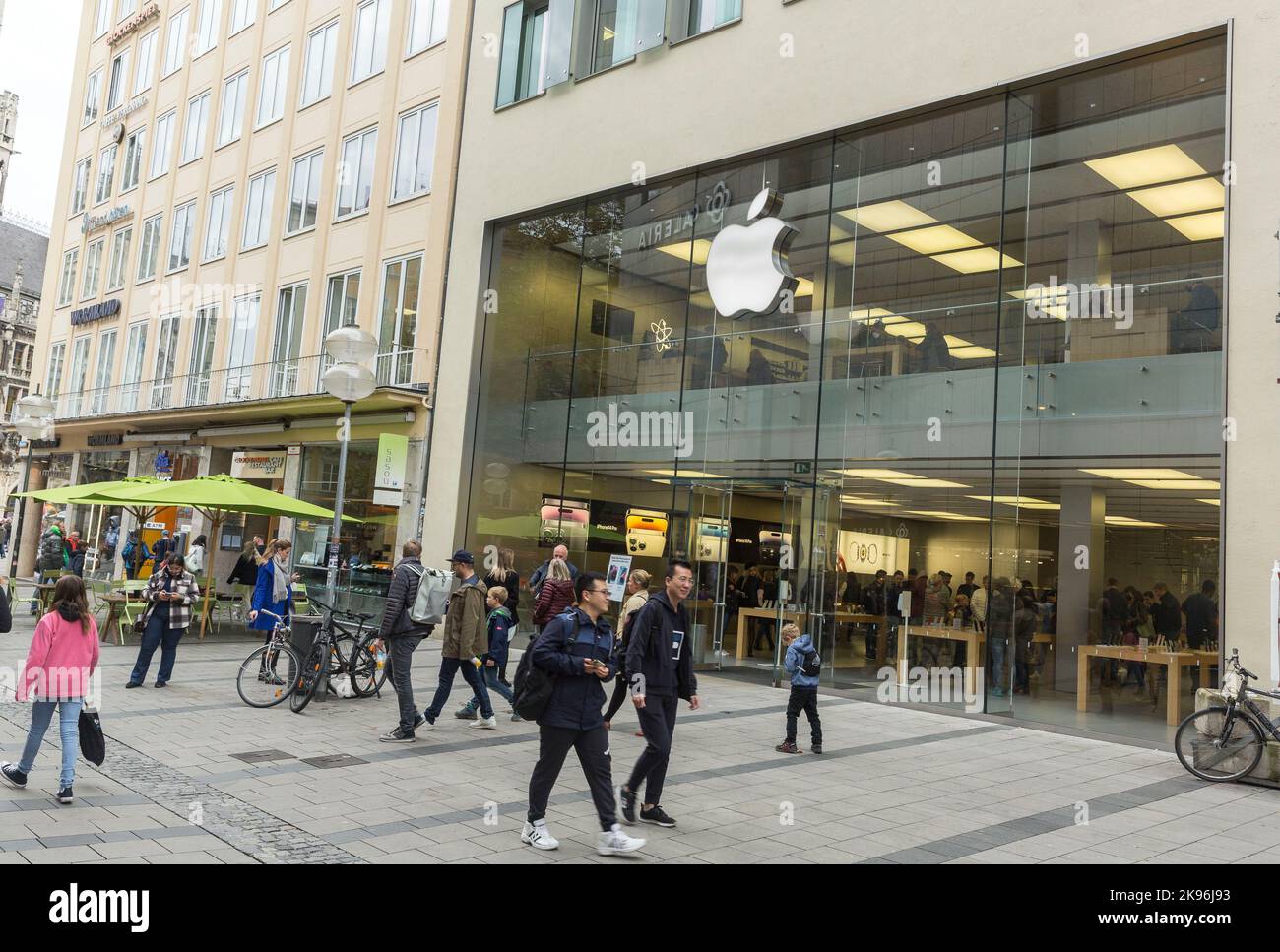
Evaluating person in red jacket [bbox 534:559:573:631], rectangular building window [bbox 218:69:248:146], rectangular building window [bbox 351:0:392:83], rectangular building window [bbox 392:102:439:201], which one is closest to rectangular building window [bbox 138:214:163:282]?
rectangular building window [bbox 218:69:248:146]

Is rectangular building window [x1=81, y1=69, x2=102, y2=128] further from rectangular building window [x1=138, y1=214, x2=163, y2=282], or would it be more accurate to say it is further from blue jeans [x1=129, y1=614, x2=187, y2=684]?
blue jeans [x1=129, y1=614, x2=187, y2=684]

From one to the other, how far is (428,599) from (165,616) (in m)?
3.97

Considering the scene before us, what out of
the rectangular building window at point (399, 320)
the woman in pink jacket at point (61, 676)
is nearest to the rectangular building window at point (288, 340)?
the rectangular building window at point (399, 320)

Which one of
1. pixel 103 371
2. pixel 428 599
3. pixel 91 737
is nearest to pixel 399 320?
pixel 428 599

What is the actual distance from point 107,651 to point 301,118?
16555 millimetres

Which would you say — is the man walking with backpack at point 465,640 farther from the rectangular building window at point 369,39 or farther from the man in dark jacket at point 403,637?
the rectangular building window at point 369,39

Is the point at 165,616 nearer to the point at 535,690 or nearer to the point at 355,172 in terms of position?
the point at 535,690

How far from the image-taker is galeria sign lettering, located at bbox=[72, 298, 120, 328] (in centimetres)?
3291

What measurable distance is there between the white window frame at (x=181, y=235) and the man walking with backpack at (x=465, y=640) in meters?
24.1

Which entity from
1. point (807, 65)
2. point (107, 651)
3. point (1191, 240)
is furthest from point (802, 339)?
point (107, 651)

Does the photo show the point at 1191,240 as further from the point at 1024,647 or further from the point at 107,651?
the point at 107,651

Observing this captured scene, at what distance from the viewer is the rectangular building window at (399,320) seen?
22.4m

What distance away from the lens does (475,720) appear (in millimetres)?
10719

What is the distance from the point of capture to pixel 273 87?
2812 cm
